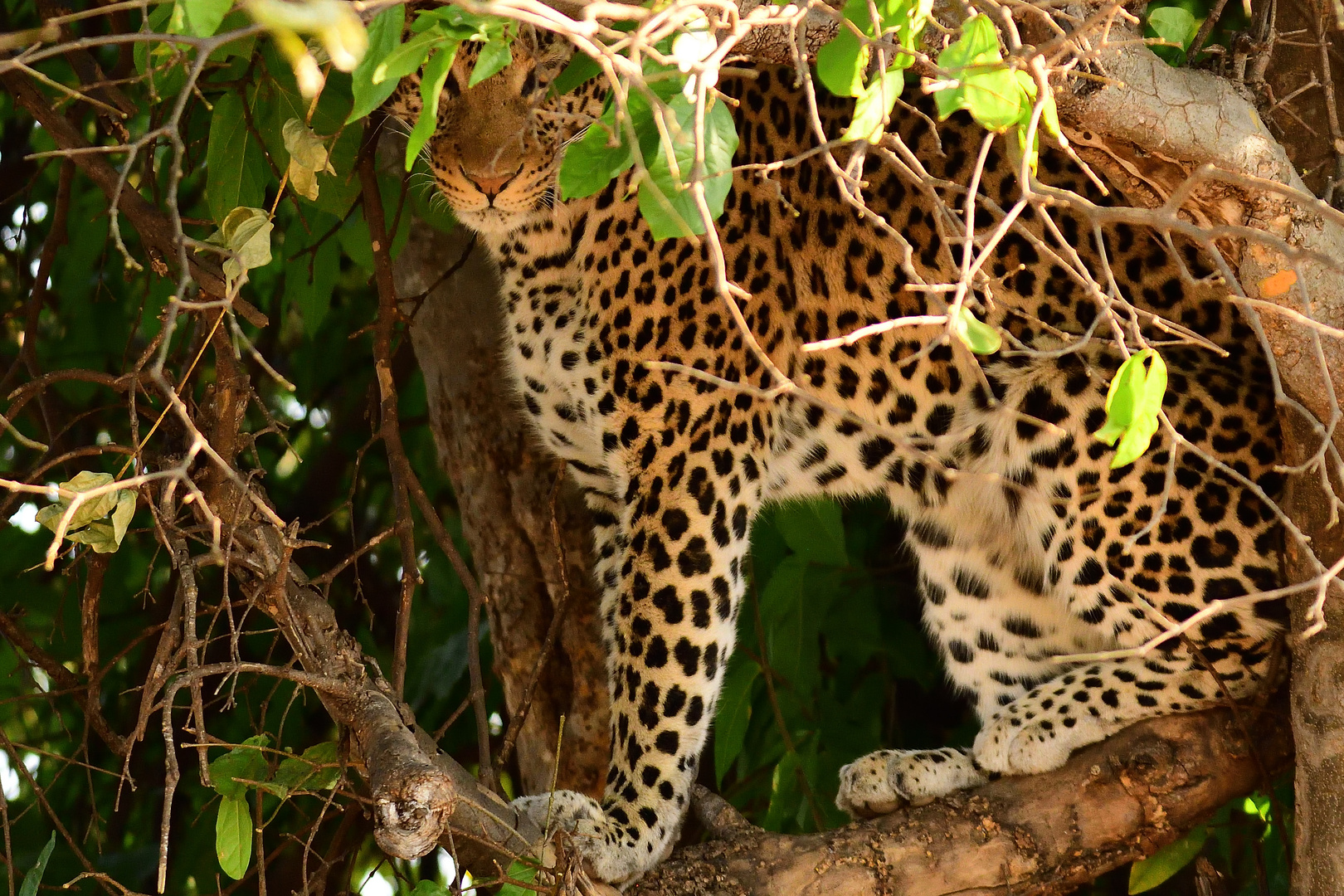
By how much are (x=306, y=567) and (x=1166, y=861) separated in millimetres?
3694

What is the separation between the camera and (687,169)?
73.9 inches

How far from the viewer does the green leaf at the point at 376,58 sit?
182 cm

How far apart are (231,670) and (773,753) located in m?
2.65

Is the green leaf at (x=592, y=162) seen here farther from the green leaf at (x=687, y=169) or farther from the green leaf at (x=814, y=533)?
the green leaf at (x=814, y=533)

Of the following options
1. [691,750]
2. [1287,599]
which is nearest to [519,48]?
[691,750]

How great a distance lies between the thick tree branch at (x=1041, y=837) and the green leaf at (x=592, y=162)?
1.96 metres

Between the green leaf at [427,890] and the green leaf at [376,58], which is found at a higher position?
the green leaf at [376,58]

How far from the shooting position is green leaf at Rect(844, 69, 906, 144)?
5.97ft

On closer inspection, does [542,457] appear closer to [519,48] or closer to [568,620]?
[568,620]

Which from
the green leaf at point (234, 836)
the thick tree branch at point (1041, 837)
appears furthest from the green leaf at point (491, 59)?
the thick tree branch at point (1041, 837)

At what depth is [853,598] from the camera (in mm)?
4914

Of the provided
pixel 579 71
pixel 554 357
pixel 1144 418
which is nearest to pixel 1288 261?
pixel 1144 418

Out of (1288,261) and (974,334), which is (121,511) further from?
(1288,261)

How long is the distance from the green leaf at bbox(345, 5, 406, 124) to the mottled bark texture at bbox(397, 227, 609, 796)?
8.41 feet
